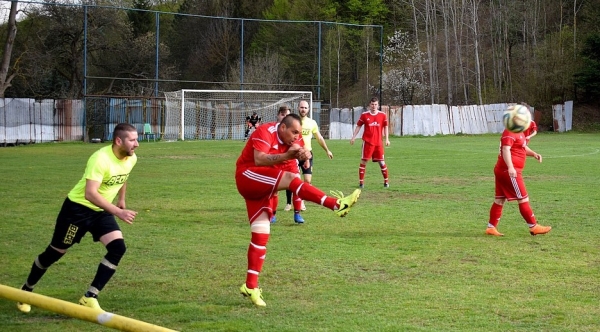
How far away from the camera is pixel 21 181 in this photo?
20.6m

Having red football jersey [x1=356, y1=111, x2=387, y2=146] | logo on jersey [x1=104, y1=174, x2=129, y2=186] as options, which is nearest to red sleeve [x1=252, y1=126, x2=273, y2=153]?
logo on jersey [x1=104, y1=174, x2=129, y2=186]

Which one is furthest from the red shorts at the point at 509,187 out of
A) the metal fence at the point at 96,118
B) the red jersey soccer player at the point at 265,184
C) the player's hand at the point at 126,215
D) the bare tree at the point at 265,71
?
the bare tree at the point at 265,71

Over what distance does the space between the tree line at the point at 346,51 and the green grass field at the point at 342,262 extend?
3836 centimetres

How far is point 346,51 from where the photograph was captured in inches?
2675

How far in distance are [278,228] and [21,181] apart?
10.2 m

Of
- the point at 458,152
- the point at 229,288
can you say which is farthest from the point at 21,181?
the point at 458,152

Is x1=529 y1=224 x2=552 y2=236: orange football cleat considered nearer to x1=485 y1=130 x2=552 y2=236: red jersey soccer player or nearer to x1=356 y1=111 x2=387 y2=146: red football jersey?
x1=485 y1=130 x2=552 y2=236: red jersey soccer player

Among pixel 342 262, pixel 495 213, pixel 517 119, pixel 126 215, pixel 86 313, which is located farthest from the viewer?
pixel 495 213

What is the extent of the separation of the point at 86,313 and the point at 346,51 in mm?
63777

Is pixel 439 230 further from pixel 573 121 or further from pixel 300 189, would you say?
pixel 573 121

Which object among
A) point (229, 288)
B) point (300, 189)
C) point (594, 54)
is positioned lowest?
point (229, 288)

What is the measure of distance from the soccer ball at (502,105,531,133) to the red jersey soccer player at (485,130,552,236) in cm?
19

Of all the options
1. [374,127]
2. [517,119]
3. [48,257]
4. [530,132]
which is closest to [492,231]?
[517,119]

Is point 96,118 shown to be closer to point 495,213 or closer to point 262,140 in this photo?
point 495,213
